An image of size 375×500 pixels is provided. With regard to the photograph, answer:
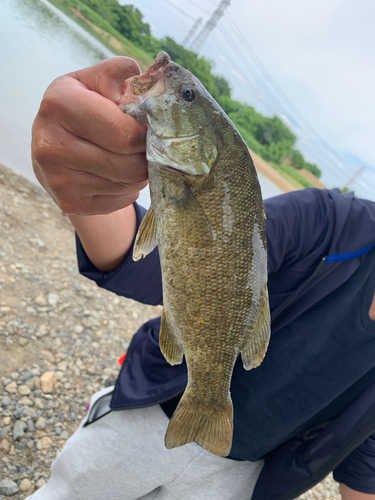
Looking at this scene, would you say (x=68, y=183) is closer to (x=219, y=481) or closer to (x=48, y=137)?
(x=48, y=137)

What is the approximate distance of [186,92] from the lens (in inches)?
41.0

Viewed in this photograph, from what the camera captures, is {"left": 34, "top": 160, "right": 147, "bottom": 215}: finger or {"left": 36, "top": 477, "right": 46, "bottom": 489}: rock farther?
{"left": 36, "top": 477, "right": 46, "bottom": 489}: rock

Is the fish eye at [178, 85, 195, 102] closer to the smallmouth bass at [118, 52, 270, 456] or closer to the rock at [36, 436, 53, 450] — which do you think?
the smallmouth bass at [118, 52, 270, 456]

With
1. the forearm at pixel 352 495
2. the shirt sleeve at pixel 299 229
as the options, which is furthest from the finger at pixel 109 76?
the forearm at pixel 352 495

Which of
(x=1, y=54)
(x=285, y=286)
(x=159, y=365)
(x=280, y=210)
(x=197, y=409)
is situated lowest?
(x=1, y=54)

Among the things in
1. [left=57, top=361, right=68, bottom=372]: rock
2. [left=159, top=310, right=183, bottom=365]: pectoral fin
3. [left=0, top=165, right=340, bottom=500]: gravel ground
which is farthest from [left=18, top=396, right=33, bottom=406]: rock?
[left=159, top=310, right=183, bottom=365]: pectoral fin

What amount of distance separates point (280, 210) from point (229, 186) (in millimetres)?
702

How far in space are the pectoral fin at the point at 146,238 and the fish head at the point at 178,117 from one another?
0.72 ft

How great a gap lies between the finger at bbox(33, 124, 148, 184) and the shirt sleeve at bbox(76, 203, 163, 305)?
0.52 meters

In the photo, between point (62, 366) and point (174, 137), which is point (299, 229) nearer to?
point (174, 137)

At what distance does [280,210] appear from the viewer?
1676mm

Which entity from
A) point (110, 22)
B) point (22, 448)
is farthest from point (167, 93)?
point (110, 22)

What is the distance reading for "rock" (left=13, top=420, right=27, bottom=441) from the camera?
2.26 m

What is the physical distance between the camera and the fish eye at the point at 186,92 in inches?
40.9
